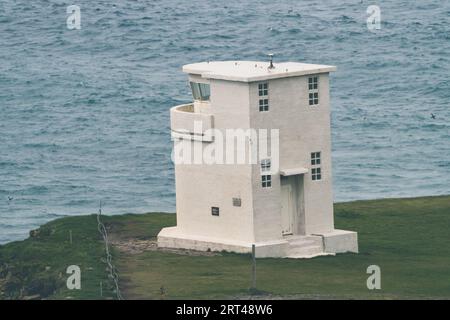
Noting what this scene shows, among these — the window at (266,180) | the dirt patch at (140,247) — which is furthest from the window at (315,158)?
the dirt patch at (140,247)

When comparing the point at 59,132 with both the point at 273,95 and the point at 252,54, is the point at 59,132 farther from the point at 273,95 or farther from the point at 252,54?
the point at 273,95

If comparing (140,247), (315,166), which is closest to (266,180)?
(315,166)

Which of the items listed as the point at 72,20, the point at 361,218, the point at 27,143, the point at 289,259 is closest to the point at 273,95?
the point at 289,259

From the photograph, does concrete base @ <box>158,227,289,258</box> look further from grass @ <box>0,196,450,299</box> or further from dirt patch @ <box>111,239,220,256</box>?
grass @ <box>0,196,450,299</box>

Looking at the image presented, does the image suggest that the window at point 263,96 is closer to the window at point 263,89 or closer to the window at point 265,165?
the window at point 263,89

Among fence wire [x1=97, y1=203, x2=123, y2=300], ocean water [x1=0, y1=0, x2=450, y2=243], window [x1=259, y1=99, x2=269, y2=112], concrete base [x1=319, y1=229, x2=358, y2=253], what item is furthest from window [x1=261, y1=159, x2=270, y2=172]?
ocean water [x1=0, y1=0, x2=450, y2=243]
